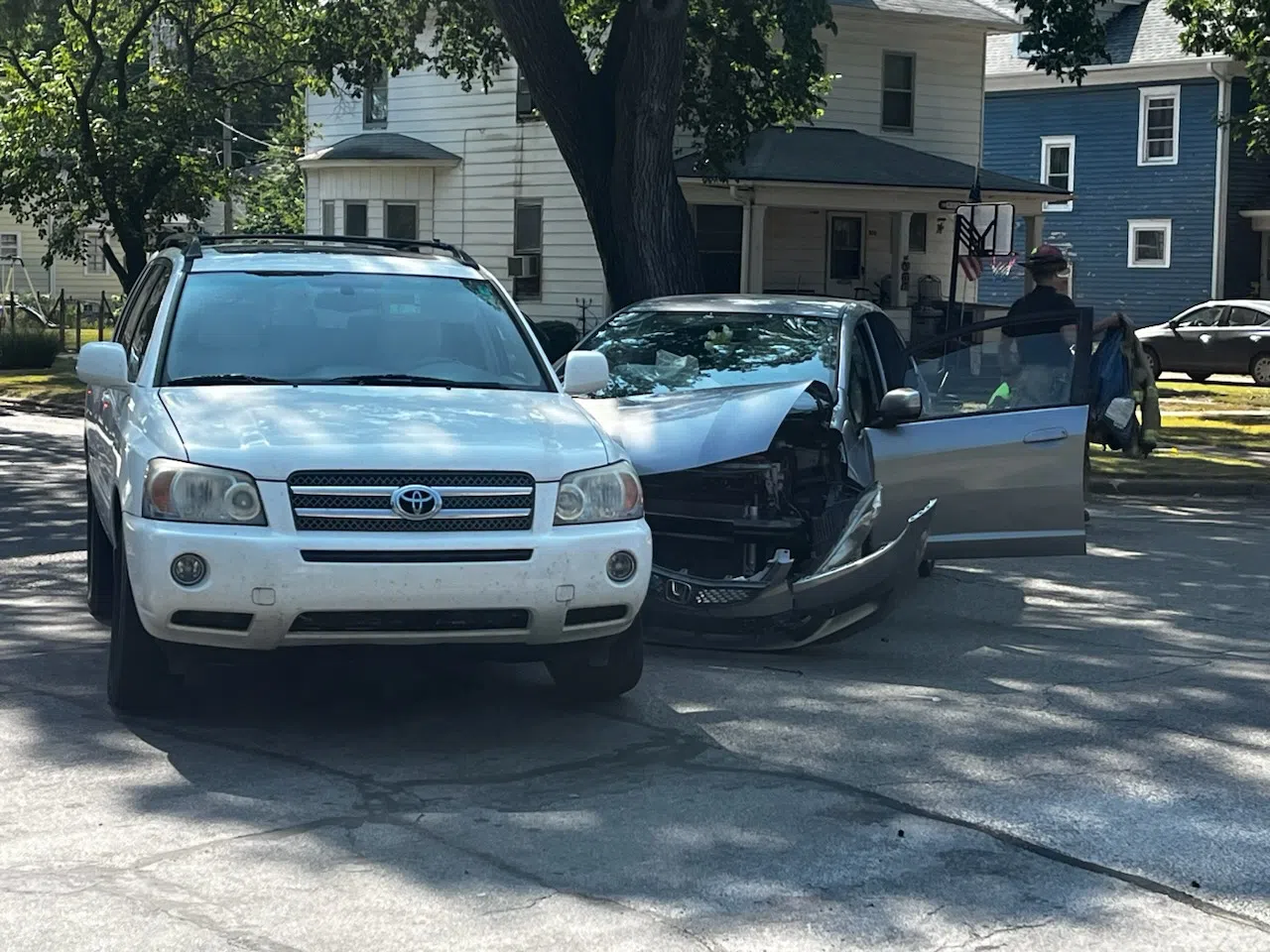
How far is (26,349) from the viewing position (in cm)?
3178

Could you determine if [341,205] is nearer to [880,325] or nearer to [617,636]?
[880,325]

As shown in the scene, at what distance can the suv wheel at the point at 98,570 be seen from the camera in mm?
8734

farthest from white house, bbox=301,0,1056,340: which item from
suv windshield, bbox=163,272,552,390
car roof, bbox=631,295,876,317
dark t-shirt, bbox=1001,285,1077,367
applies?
suv windshield, bbox=163,272,552,390

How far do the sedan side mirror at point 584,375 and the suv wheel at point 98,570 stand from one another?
2602 mm

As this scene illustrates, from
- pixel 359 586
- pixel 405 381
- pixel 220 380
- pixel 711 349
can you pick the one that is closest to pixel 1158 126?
pixel 711 349

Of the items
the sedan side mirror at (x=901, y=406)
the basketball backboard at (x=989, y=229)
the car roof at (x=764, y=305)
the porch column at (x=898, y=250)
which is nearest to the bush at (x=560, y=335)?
the porch column at (x=898, y=250)

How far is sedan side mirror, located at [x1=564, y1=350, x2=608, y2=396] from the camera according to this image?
24.8 ft

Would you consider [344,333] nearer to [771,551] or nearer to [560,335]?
[771,551]

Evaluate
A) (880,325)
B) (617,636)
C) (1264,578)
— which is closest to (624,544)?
(617,636)

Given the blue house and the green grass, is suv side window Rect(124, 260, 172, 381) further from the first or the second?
the blue house


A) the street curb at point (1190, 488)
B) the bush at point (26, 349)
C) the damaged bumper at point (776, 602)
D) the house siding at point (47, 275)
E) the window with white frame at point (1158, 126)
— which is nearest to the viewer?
the damaged bumper at point (776, 602)

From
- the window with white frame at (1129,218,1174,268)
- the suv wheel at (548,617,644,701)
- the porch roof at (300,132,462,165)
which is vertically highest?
the porch roof at (300,132,462,165)

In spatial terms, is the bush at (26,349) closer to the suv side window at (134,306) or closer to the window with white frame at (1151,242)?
the suv side window at (134,306)

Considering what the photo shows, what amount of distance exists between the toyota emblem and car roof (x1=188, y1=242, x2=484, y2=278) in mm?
1914
